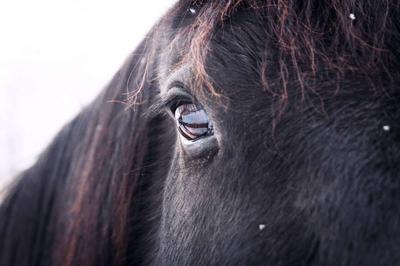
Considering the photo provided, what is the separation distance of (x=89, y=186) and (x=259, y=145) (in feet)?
3.28

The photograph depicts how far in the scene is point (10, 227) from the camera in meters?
2.59

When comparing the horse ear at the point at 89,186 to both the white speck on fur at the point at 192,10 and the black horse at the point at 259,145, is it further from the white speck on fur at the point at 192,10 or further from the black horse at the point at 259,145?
the white speck on fur at the point at 192,10

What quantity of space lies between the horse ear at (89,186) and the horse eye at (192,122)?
0.22 meters

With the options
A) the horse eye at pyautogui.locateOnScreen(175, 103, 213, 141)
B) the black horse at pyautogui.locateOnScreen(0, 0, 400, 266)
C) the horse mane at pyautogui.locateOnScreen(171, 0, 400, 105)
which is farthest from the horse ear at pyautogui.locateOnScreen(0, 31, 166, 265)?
the horse mane at pyautogui.locateOnScreen(171, 0, 400, 105)

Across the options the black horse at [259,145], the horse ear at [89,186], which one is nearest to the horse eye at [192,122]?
the black horse at [259,145]

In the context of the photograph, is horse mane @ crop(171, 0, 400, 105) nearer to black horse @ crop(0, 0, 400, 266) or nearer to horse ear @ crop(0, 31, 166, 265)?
black horse @ crop(0, 0, 400, 266)

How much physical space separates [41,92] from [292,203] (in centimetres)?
1235

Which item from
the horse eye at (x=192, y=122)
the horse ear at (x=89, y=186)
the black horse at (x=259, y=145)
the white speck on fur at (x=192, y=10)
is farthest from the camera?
the horse ear at (x=89, y=186)

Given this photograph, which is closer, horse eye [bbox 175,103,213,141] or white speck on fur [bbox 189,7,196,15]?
horse eye [bbox 175,103,213,141]

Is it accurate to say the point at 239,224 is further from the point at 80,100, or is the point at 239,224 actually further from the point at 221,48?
the point at 80,100

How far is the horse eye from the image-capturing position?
1.69 metres

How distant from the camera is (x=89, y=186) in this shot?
7.49ft

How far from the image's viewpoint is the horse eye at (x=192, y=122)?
1688 millimetres

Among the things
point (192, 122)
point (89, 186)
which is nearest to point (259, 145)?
point (192, 122)
